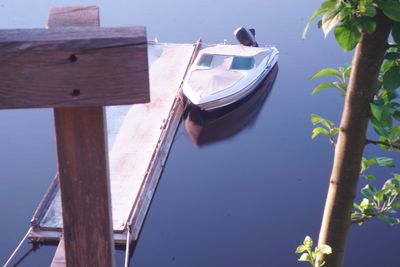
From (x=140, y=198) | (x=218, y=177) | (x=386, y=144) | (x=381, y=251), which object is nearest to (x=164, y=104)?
(x=218, y=177)

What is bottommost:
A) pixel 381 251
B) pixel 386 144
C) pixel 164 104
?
pixel 381 251

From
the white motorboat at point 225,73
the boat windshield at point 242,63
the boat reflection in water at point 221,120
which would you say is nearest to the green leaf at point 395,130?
the boat reflection in water at point 221,120

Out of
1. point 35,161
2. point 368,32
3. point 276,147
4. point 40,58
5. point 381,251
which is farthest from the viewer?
point 276,147

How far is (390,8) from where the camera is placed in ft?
2.03

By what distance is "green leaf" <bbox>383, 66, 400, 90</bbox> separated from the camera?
71cm

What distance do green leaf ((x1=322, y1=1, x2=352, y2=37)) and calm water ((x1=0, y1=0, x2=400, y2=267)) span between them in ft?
11.4

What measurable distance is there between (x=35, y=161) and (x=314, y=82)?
9.69ft

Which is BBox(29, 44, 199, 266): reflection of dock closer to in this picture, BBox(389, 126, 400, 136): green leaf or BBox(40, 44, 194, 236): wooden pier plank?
BBox(40, 44, 194, 236): wooden pier plank

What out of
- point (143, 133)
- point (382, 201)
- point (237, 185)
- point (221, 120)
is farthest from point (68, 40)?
point (221, 120)

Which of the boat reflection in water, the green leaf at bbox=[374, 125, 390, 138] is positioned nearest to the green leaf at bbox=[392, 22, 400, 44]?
the green leaf at bbox=[374, 125, 390, 138]

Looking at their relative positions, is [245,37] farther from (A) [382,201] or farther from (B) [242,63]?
(A) [382,201]

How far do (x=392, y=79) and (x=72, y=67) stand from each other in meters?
0.41

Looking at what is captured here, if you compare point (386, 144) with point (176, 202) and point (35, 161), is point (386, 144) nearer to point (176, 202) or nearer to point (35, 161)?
point (176, 202)

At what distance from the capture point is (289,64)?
21.1 feet
